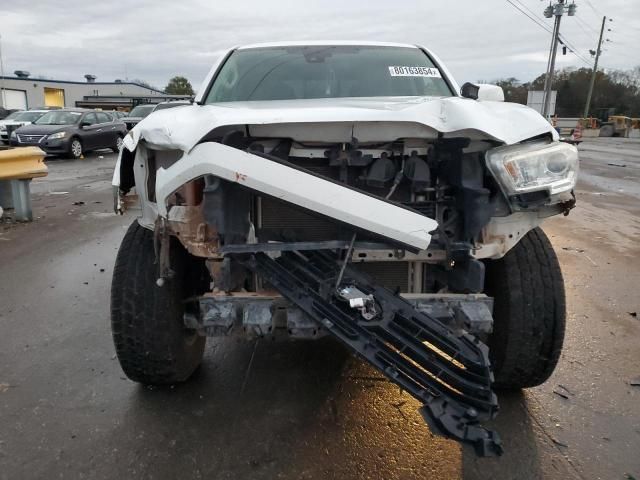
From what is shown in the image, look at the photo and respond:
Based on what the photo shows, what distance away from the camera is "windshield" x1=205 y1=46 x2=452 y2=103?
344cm

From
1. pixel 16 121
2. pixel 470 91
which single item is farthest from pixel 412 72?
pixel 16 121

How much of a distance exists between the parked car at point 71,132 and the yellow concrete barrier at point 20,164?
9699 mm

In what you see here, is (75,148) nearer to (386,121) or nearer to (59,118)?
(59,118)

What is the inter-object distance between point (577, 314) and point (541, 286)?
177 cm

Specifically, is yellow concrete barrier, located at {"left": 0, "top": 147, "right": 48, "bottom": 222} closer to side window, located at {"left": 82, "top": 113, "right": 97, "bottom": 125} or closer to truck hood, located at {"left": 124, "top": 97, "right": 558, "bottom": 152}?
truck hood, located at {"left": 124, "top": 97, "right": 558, "bottom": 152}

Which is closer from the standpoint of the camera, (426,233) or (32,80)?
(426,233)

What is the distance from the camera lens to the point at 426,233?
2.02 metres

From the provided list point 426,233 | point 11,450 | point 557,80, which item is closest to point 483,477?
point 426,233

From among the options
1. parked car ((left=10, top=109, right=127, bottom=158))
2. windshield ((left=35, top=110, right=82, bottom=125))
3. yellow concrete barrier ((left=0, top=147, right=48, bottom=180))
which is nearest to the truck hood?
yellow concrete barrier ((left=0, top=147, right=48, bottom=180))

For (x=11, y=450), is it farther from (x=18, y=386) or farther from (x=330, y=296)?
(x=330, y=296)

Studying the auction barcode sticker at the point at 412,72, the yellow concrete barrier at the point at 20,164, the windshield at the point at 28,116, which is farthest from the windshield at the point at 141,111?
the auction barcode sticker at the point at 412,72

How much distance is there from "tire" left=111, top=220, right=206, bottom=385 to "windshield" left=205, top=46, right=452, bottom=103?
4.26ft

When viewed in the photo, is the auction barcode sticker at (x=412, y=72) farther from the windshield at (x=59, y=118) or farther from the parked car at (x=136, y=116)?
the parked car at (x=136, y=116)

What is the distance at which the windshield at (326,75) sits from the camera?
3.44 m
